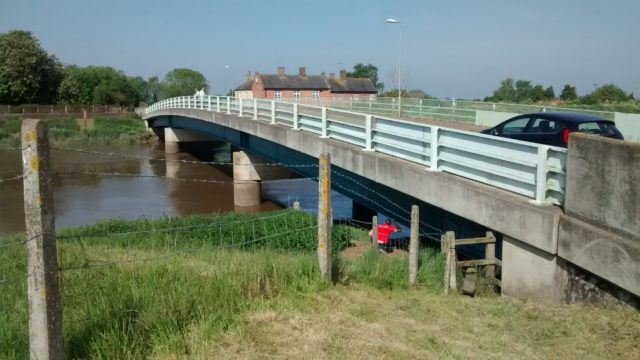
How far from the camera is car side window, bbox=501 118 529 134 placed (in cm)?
1139

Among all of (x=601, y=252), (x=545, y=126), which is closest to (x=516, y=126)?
(x=545, y=126)

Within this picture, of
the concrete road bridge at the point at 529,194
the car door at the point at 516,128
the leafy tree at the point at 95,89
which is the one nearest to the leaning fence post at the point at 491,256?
the concrete road bridge at the point at 529,194

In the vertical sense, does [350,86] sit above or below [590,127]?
above

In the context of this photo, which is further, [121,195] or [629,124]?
[121,195]

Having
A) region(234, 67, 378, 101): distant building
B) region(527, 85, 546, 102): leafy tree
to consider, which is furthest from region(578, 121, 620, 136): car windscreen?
region(234, 67, 378, 101): distant building

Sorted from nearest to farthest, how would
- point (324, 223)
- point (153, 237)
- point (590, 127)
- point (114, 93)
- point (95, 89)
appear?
point (324, 223)
point (590, 127)
point (153, 237)
point (95, 89)
point (114, 93)

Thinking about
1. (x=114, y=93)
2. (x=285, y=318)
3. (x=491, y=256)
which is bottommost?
(x=491, y=256)

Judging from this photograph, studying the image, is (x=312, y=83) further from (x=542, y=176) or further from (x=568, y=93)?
(x=542, y=176)

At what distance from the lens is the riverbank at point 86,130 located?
172 feet

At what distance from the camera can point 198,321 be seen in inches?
196

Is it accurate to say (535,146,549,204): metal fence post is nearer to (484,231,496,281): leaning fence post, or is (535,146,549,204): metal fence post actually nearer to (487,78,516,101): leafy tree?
(484,231,496,281): leaning fence post

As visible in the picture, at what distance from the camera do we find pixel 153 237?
12992 millimetres

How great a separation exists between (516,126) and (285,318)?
8043mm

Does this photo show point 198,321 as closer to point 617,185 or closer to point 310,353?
point 310,353
